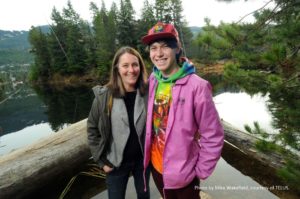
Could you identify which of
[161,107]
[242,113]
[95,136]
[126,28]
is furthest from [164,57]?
[126,28]

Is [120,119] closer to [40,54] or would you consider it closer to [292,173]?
[292,173]

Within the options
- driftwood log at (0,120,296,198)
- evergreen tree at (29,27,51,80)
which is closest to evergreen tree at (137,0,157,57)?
evergreen tree at (29,27,51,80)

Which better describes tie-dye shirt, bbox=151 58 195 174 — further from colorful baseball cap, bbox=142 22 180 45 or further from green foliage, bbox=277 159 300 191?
green foliage, bbox=277 159 300 191

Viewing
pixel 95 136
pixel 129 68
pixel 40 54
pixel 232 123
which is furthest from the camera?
pixel 40 54

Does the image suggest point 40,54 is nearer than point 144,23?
No

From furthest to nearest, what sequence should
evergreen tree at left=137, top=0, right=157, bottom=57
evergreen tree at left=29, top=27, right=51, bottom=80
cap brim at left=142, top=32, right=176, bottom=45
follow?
evergreen tree at left=29, top=27, right=51, bottom=80 → evergreen tree at left=137, top=0, right=157, bottom=57 → cap brim at left=142, top=32, right=176, bottom=45

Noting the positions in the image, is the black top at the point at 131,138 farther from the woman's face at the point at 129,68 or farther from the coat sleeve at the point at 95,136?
the coat sleeve at the point at 95,136

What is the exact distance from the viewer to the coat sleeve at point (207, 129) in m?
2.17

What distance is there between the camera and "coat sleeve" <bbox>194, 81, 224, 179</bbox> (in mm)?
2174

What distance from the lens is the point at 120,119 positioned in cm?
280

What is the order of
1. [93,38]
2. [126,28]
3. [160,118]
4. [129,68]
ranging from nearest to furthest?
[160,118] → [129,68] → [126,28] → [93,38]

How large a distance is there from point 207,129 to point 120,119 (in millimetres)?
1019

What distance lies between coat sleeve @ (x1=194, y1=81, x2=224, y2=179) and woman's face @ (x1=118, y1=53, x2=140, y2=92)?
2.90ft

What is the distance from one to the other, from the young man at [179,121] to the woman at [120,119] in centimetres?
30
